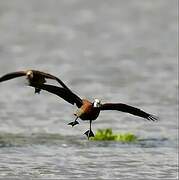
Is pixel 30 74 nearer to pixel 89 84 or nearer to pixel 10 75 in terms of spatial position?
pixel 10 75

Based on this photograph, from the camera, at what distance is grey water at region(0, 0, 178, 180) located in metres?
11.7

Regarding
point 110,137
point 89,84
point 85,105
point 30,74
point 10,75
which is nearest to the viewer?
point 10,75

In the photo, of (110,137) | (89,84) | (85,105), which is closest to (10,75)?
(85,105)

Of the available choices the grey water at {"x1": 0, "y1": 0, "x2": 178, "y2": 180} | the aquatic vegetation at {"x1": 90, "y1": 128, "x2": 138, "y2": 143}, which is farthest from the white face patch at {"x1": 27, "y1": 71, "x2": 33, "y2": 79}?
the aquatic vegetation at {"x1": 90, "y1": 128, "x2": 138, "y2": 143}

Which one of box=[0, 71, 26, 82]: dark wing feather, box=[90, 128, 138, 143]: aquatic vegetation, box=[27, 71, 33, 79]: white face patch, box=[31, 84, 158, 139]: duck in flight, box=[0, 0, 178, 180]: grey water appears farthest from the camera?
box=[90, 128, 138, 143]: aquatic vegetation

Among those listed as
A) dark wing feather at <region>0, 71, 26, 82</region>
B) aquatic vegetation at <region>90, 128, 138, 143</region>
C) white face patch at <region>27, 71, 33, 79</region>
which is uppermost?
aquatic vegetation at <region>90, 128, 138, 143</region>

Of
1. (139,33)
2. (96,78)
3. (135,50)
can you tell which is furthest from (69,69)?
(139,33)

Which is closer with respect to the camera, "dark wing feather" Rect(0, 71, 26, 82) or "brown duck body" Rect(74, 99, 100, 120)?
"dark wing feather" Rect(0, 71, 26, 82)

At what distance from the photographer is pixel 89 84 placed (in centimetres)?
1686

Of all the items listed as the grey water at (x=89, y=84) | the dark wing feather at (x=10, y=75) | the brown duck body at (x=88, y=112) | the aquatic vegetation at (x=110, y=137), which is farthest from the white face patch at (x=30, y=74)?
the aquatic vegetation at (x=110, y=137)

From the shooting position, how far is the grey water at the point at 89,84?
11.7 metres

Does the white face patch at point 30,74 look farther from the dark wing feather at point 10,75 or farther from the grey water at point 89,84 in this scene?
the grey water at point 89,84

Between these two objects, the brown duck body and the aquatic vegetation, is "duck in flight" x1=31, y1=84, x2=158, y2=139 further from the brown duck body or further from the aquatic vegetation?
the aquatic vegetation

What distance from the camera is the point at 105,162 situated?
38.5ft
